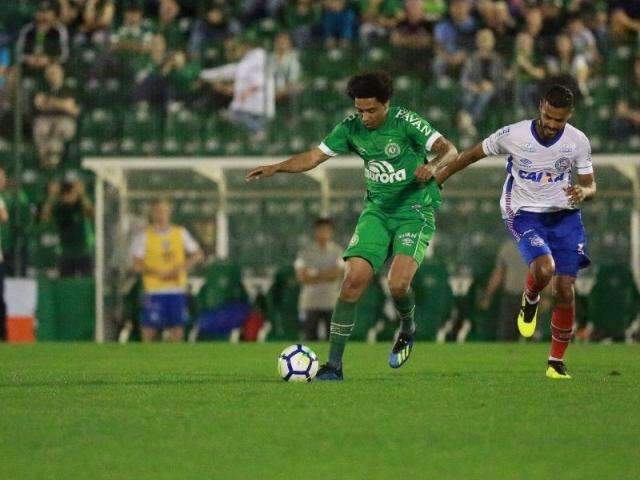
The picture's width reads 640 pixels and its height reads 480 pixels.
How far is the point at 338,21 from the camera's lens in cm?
2552

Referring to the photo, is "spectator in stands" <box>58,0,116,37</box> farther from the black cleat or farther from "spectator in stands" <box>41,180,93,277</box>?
the black cleat

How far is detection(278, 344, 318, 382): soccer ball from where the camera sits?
446 inches

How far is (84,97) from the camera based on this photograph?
24.7 metres

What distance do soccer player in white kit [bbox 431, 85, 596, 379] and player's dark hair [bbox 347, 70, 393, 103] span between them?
2.28 ft

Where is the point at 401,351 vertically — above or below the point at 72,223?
below

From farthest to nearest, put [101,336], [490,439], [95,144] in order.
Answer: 1. [95,144]
2. [101,336]
3. [490,439]

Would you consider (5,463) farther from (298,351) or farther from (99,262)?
(99,262)

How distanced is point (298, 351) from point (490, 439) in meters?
3.85

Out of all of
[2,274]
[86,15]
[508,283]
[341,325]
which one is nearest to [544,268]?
[341,325]

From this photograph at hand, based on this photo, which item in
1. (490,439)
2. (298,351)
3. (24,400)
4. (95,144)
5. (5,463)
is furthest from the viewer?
(95,144)

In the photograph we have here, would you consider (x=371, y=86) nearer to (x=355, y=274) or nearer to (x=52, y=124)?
(x=355, y=274)

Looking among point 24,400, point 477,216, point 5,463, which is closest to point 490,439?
point 5,463

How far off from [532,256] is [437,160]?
107cm

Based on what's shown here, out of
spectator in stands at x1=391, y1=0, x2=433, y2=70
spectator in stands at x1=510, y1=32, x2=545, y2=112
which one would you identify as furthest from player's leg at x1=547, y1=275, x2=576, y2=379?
spectator in stands at x1=391, y1=0, x2=433, y2=70
